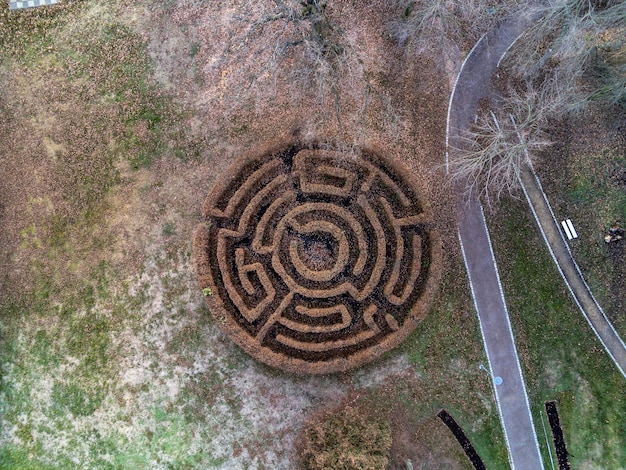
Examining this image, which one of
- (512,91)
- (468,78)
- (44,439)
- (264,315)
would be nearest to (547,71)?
(512,91)

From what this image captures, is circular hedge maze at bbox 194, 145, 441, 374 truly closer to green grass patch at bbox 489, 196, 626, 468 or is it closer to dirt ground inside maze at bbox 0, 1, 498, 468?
dirt ground inside maze at bbox 0, 1, 498, 468

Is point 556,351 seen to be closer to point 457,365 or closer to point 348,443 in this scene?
point 457,365

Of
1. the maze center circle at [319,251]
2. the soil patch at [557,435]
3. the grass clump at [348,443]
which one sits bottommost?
the soil patch at [557,435]

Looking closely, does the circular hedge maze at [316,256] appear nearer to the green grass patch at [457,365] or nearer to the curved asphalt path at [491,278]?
the green grass patch at [457,365]

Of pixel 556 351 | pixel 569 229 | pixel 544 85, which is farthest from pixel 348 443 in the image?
pixel 544 85

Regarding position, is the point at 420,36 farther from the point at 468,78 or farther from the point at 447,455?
the point at 447,455

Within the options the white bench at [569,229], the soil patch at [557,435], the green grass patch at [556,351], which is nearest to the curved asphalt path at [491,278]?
the green grass patch at [556,351]
